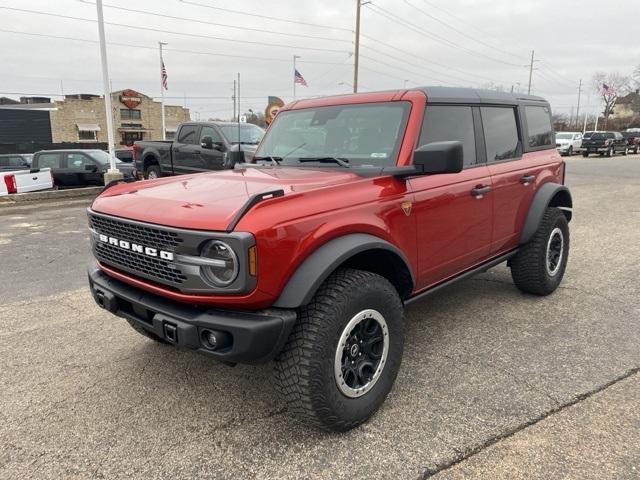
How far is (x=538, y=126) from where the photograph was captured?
4.85 metres

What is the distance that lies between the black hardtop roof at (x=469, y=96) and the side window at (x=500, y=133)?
0.26ft

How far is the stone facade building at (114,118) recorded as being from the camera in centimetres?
6034

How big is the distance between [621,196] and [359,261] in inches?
482

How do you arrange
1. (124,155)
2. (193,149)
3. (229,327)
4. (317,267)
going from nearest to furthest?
(229,327) < (317,267) < (193,149) < (124,155)

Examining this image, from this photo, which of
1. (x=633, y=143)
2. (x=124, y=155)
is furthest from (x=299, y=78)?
(x=633, y=143)

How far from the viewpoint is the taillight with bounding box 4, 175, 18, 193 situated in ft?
40.9

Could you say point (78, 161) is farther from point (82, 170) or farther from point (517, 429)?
point (517, 429)

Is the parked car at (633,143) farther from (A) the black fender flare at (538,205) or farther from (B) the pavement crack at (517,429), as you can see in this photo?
(B) the pavement crack at (517,429)

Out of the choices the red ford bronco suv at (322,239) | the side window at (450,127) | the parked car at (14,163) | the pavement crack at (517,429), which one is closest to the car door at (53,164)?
the parked car at (14,163)

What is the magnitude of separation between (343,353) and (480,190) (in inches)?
70.6

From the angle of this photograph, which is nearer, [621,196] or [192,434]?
[192,434]

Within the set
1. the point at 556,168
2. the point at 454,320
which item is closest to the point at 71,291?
the point at 454,320

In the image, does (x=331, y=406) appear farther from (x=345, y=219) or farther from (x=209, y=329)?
(x=345, y=219)

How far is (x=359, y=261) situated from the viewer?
2.90 meters
